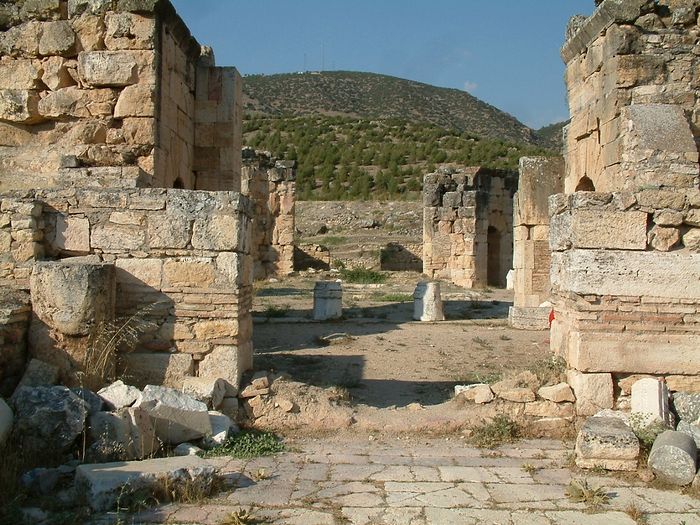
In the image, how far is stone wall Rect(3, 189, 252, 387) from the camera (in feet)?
19.2

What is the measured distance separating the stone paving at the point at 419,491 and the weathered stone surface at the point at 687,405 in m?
0.99

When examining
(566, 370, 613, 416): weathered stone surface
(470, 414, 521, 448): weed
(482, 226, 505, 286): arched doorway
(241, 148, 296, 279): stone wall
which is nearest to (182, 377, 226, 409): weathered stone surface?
(470, 414, 521, 448): weed

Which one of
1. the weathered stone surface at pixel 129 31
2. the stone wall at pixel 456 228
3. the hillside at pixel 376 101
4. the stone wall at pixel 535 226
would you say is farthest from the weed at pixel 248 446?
the hillside at pixel 376 101

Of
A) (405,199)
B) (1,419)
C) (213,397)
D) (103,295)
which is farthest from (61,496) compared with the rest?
(405,199)

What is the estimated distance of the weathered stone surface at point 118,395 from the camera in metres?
5.04

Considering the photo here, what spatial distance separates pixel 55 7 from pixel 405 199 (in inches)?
977

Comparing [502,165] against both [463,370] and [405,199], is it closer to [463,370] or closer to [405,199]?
[405,199]

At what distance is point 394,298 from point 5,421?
1191 centimetres

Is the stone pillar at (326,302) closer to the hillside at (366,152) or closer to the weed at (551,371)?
the weed at (551,371)

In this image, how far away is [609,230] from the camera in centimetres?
574

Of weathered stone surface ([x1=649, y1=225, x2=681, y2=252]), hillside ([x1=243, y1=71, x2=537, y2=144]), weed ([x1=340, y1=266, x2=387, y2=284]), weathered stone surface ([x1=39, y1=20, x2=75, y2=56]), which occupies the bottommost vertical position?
weed ([x1=340, y1=266, x2=387, y2=284])

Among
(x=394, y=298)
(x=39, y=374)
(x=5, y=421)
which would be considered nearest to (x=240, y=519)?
(x=5, y=421)

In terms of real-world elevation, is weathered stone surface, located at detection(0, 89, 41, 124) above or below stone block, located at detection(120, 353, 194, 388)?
above

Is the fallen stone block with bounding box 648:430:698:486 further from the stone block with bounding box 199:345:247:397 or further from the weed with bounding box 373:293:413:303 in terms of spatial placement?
the weed with bounding box 373:293:413:303
